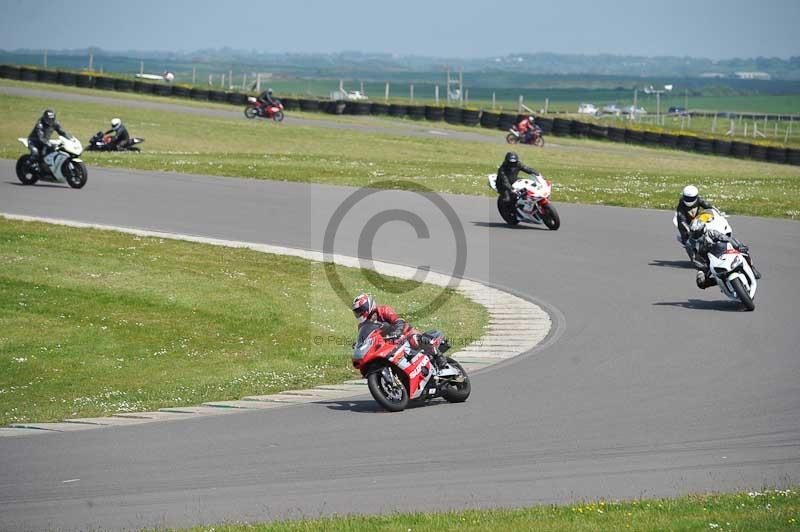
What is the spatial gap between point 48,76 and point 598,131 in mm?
33713

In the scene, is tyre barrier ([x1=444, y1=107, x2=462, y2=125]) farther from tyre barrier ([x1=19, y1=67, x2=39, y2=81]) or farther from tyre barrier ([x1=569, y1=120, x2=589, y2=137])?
tyre barrier ([x1=19, y1=67, x2=39, y2=81])

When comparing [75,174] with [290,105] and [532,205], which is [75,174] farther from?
[290,105]

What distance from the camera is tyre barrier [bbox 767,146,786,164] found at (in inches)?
1891

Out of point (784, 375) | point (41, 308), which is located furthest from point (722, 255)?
point (41, 308)

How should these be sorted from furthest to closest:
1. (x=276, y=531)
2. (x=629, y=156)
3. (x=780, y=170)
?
(x=629, y=156) → (x=780, y=170) → (x=276, y=531)

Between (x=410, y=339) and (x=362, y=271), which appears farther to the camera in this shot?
(x=362, y=271)

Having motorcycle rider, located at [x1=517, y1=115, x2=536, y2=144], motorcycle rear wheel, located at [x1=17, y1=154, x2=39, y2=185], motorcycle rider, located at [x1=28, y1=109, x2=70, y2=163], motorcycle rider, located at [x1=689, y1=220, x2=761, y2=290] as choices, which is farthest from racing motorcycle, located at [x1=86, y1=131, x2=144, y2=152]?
motorcycle rider, located at [x1=689, y1=220, x2=761, y2=290]

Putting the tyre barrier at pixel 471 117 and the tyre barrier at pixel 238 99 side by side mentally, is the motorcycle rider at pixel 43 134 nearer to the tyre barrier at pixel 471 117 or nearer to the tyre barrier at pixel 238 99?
the tyre barrier at pixel 471 117

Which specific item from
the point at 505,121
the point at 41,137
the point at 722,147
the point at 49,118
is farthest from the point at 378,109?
the point at 49,118

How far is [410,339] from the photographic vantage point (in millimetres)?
11984

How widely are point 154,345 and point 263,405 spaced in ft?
11.8

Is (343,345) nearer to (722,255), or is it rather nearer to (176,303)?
(176,303)

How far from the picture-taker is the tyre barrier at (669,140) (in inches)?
2128

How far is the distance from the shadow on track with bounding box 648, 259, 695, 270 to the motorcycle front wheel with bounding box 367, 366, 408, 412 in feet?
32.1
